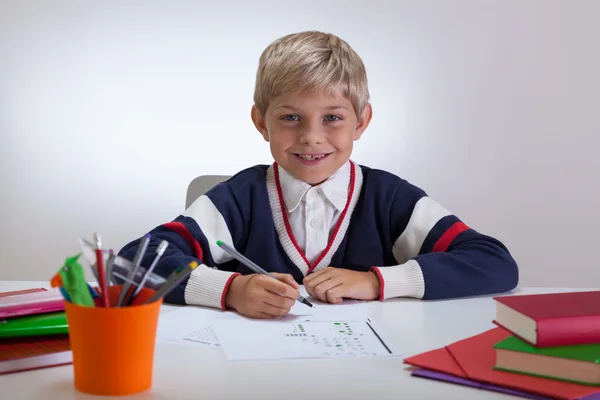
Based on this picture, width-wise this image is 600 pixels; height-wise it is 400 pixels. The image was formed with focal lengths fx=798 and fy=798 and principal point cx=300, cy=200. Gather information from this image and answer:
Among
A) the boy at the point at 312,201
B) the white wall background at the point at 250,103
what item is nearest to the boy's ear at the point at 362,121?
the boy at the point at 312,201

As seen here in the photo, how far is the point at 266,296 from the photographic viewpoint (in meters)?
1.13

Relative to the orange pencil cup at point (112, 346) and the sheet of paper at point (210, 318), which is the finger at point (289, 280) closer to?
the sheet of paper at point (210, 318)

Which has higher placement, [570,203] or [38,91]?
[38,91]

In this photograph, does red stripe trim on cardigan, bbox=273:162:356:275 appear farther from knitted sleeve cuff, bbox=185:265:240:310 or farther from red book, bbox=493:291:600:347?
red book, bbox=493:291:600:347

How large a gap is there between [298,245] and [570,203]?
2.09m

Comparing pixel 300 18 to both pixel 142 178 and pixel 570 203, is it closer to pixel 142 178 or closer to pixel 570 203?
pixel 142 178

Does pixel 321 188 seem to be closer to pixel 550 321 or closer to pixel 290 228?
pixel 290 228

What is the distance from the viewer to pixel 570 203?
3320 mm

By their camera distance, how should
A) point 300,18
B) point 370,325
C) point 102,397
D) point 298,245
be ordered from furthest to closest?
point 300,18, point 298,245, point 370,325, point 102,397

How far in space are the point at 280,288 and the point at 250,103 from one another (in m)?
2.23

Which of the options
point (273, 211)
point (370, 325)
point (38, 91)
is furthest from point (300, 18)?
point (370, 325)

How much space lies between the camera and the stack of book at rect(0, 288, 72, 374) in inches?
34.5

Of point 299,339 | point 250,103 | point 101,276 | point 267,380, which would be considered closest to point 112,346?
point 101,276

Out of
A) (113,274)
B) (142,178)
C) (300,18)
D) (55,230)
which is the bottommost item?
(55,230)
